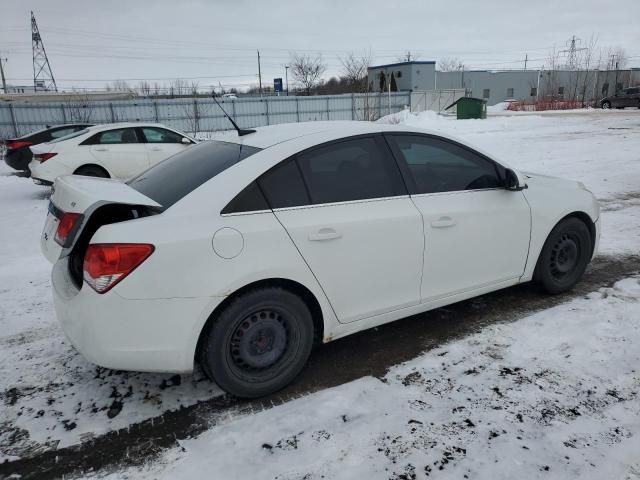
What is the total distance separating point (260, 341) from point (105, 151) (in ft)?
27.5

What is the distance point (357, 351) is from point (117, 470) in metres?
1.74

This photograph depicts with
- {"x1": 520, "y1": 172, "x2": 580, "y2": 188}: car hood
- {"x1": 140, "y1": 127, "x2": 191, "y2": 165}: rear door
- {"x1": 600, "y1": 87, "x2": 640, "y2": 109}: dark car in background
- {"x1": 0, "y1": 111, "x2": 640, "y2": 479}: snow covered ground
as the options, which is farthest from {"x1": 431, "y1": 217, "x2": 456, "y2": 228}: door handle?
{"x1": 600, "y1": 87, "x2": 640, "y2": 109}: dark car in background

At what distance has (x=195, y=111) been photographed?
1086 inches

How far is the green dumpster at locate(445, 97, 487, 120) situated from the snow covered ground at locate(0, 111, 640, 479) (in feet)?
89.6

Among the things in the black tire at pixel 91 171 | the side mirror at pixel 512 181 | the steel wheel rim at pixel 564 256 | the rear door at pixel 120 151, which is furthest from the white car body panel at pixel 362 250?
the black tire at pixel 91 171

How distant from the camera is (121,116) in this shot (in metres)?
27.4

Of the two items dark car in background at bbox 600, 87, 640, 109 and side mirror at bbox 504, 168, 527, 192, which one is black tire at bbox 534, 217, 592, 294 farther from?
dark car in background at bbox 600, 87, 640, 109

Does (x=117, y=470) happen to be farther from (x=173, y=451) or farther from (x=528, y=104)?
(x=528, y=104)

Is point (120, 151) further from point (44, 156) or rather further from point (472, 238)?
point (472, 238)

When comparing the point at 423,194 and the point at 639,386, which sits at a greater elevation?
the point at 423,194

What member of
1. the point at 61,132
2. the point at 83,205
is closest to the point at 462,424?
the point at 83,205

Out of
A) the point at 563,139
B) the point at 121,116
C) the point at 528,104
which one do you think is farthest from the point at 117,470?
the point at 528,104

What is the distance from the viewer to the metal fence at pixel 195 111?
25500 millimetres

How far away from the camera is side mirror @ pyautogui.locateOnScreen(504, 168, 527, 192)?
3732mm
